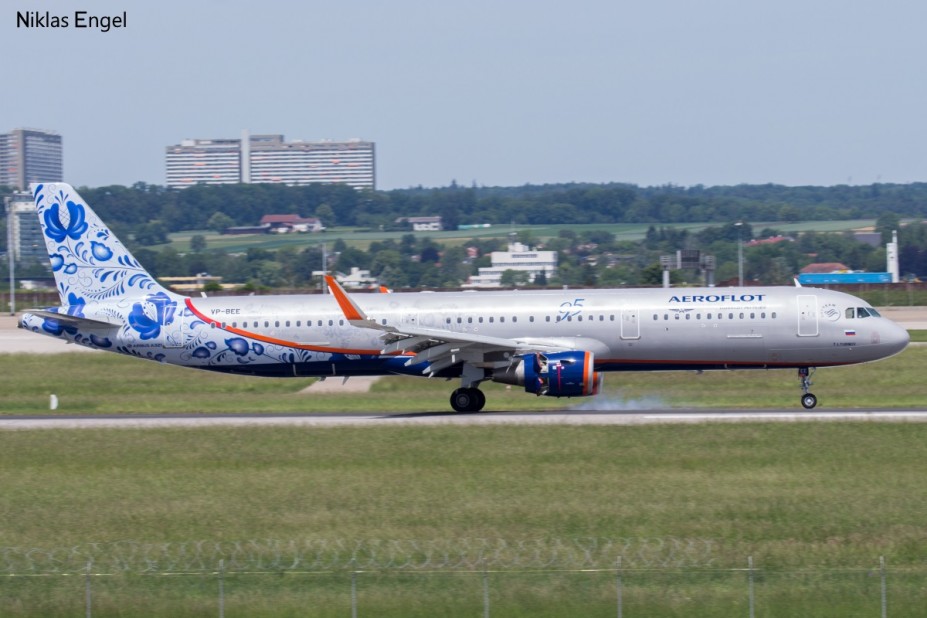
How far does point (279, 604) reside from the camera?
614 inches

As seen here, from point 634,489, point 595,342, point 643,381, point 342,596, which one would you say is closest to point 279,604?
point 342,596

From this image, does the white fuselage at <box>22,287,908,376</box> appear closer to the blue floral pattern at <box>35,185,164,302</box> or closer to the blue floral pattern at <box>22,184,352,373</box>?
the blue floral pattern at <box>22,184,352,373</box>

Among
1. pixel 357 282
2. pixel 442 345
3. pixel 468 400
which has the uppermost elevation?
pixel 442 345

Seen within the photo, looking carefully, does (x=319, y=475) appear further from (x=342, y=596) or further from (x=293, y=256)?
(x=293, y=256)

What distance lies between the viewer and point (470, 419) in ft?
112

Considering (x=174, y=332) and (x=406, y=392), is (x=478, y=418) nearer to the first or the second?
(x=174, y=332)

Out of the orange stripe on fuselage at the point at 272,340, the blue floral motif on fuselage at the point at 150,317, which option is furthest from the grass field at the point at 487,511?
the blue floral motif on fuselage at the point at 150,317

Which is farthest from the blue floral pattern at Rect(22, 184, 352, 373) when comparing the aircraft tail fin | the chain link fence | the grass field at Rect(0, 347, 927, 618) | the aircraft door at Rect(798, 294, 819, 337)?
the chain link fence

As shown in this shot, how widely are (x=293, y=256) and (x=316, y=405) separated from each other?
492 ft

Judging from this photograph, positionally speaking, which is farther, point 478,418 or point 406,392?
point 406,392

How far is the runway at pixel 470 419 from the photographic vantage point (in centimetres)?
3256

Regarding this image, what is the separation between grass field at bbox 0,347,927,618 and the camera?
50.9ft

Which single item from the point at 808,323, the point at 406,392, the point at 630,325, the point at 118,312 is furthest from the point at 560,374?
the point at 118,312

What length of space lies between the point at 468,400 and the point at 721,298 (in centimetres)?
785
